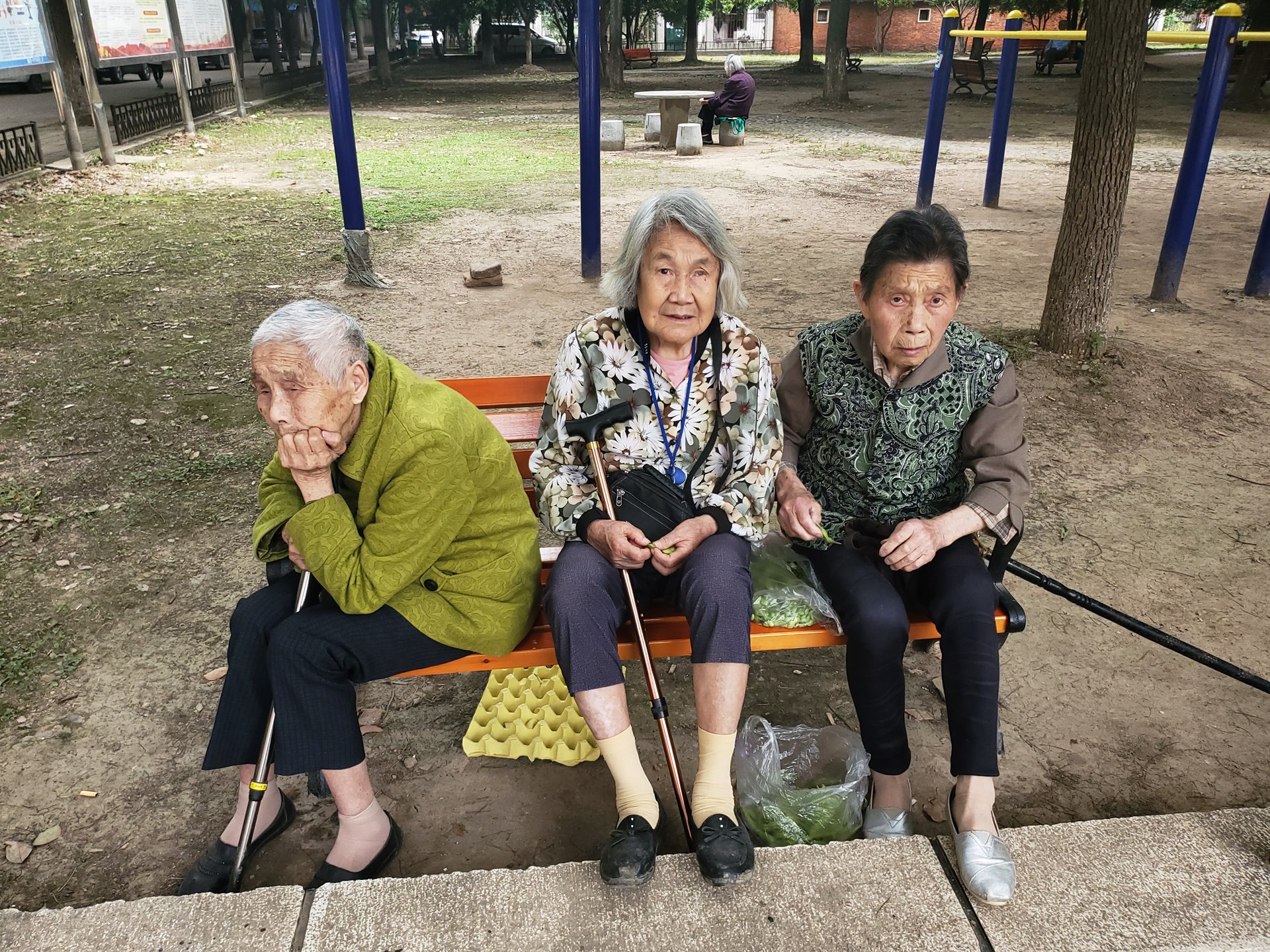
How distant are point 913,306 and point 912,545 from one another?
2.11 feet

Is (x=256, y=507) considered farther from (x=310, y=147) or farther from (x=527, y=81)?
(x=527, y=81)

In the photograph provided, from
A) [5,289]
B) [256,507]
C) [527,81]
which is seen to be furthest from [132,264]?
[527,81]

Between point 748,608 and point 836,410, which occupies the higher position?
point 836,410

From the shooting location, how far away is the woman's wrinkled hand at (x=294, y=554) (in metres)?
2.29

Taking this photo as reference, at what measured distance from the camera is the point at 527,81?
33281 millimetres

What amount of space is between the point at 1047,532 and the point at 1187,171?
4.26 m

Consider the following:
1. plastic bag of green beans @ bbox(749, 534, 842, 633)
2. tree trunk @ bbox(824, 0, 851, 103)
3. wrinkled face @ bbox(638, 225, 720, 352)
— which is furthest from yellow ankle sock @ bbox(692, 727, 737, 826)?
tree trunk @ bbox(824, 0, 851, 103)

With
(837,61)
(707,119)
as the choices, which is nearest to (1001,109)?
(707,119)

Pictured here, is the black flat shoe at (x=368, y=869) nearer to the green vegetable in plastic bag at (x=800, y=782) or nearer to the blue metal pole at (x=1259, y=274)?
the green vegetable in plastic bag at (x=800, y=782)

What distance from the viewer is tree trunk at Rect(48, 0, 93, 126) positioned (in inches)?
585

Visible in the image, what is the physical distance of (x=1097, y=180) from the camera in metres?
5.32

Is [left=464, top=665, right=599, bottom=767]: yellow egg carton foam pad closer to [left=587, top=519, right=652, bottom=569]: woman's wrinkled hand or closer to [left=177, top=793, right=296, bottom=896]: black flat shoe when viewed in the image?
[left=587, top=519, right=652, bottom=569]: woman's wrinkled hand

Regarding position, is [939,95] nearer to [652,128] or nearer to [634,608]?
[652,128]

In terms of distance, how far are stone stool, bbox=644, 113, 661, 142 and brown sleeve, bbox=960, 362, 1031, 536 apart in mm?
14719
